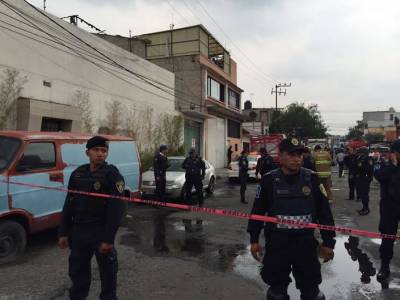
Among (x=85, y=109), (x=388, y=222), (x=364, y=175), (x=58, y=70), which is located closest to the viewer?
(x=388, y=222)

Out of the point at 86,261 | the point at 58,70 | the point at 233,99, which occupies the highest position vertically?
the point at 233,99

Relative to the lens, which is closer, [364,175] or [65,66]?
[364,175]

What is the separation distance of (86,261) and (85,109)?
1254cm

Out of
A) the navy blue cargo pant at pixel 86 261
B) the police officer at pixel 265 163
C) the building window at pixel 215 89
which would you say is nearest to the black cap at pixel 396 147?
the navy blue cargo pant at pixel 86 261

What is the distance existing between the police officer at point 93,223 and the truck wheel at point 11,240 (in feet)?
7.57

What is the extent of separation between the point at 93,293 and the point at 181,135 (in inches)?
761

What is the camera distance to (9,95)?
477 inches

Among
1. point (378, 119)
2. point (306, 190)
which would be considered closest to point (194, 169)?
point (306, 190)

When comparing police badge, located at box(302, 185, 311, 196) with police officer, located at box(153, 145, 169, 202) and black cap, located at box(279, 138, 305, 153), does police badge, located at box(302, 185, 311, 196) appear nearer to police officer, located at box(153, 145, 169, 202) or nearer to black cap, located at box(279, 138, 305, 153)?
black cap, located at box(279, 138, 305, 153)

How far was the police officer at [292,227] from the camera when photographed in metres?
3.31

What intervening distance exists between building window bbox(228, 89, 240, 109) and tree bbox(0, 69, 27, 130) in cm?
2384

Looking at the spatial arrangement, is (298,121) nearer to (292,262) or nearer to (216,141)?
(216,141)

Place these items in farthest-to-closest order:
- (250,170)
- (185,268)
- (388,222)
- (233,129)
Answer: (233,129) → (250,170) → (185,268) → (388,222)

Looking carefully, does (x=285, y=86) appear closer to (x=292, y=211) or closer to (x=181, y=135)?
(x=181, y=135)
